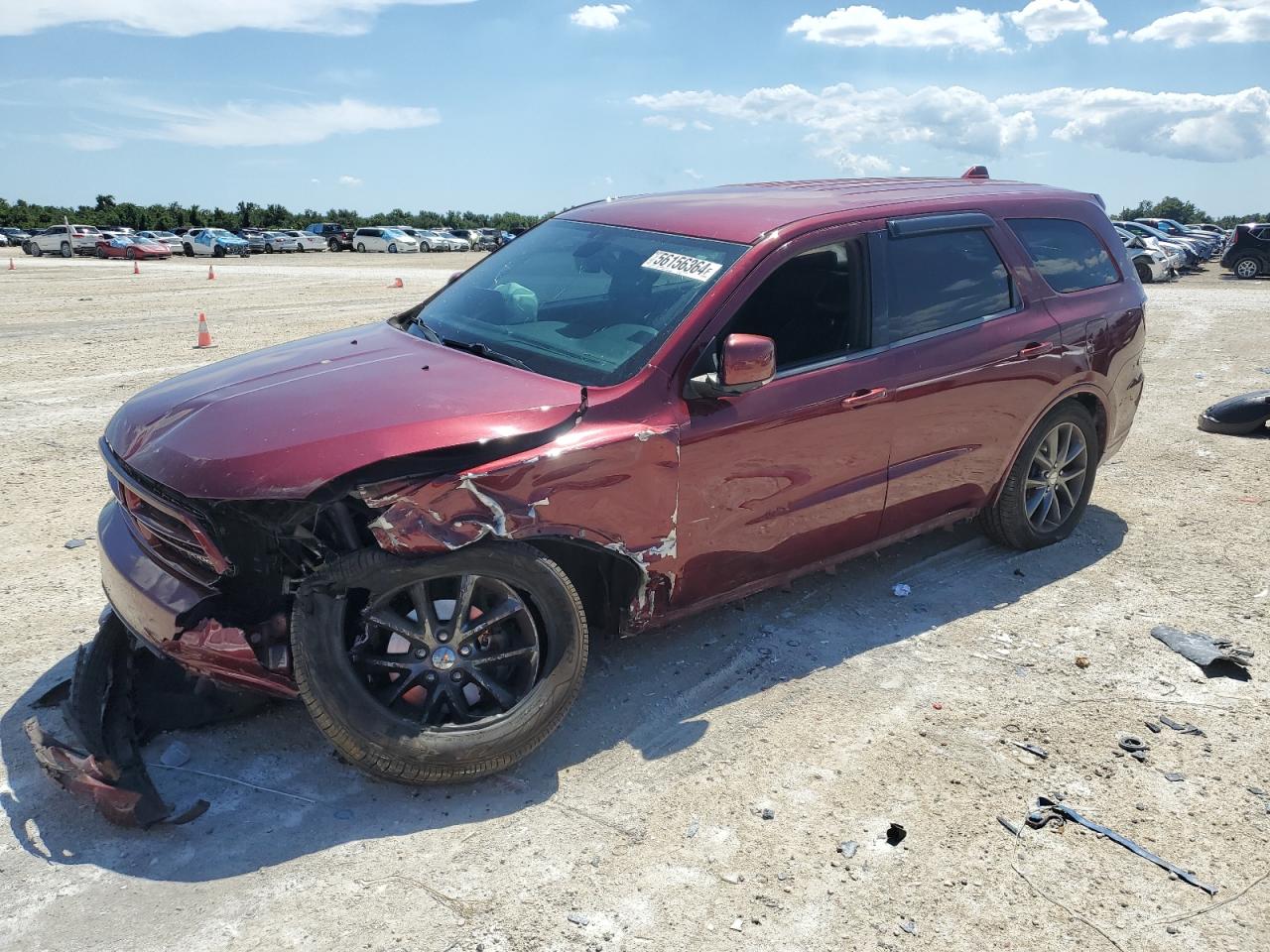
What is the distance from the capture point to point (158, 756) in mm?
3467

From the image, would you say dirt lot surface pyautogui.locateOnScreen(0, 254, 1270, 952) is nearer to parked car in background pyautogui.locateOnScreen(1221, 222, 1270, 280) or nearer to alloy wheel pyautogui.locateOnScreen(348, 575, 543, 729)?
alloy wheel pyautogui.locateOnScreen(348, 575, 543, 729)

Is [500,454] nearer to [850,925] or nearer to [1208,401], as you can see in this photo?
[850,925]

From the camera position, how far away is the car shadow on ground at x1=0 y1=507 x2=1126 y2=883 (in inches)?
121

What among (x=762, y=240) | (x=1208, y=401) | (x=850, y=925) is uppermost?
(x=762, y=240)

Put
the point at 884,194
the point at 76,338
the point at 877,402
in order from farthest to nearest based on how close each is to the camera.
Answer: the point at 76,338 → the point at 884,194 → the point at 877,402

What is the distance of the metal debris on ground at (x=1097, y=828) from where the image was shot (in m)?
2.95

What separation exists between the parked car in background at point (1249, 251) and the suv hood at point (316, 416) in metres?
29.9

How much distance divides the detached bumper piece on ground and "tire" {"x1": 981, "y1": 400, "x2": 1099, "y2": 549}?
378 centimetres

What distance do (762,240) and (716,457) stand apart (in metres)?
0.94

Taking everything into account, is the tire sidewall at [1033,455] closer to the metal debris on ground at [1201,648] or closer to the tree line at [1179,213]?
the metal debris on ground at [1201,648]

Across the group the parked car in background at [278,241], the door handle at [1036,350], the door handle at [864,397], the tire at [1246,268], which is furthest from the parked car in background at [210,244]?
the door handle at [864,397]

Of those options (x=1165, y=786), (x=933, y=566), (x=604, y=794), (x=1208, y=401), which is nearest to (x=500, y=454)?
(x=604, y=794)

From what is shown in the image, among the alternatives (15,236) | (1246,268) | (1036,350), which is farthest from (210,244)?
(1036,350)

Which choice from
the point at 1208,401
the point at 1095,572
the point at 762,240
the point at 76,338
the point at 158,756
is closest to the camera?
the point at 158,756
